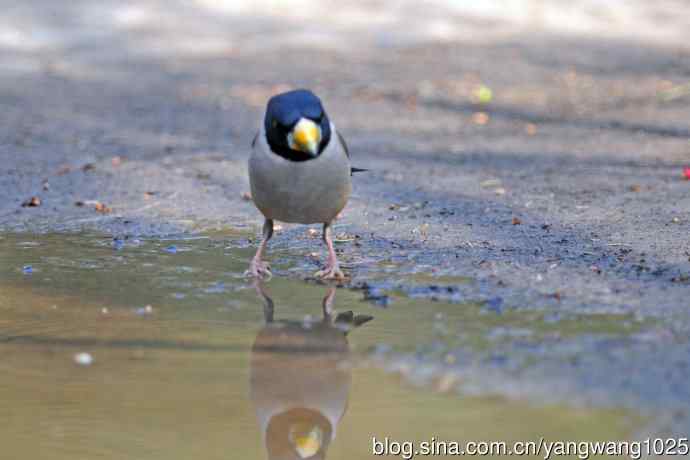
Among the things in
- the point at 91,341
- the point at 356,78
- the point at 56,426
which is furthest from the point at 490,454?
the point at 356,78

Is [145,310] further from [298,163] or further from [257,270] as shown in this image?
[298,163]

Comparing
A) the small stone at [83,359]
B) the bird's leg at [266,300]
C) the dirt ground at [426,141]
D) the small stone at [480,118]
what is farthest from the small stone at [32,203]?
the small stone at [480,118]

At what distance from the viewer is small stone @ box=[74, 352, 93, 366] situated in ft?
14.5

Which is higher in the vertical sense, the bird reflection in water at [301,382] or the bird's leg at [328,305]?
the bird reflection in water at [301,382]

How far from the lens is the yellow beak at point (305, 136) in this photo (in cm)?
495

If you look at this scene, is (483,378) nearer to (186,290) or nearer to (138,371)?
(138,371)

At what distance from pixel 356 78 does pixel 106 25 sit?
4.34 m

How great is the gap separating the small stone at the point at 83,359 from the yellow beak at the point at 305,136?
4.25ft

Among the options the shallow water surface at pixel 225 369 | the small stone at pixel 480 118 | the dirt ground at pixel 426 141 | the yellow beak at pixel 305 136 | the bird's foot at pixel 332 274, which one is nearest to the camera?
the shallow water surface at pixel 225 369

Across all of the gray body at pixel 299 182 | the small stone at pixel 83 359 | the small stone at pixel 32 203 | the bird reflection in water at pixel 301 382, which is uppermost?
the gray body at pixel 299 182

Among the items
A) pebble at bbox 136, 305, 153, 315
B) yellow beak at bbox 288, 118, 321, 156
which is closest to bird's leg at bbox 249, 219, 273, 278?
pebble at bbox 136, 305, 153, 315

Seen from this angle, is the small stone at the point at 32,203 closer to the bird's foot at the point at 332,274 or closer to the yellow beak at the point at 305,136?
the bird's foot at the point at 332,274

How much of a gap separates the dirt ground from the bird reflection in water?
0.62m

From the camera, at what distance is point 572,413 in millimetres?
3699
